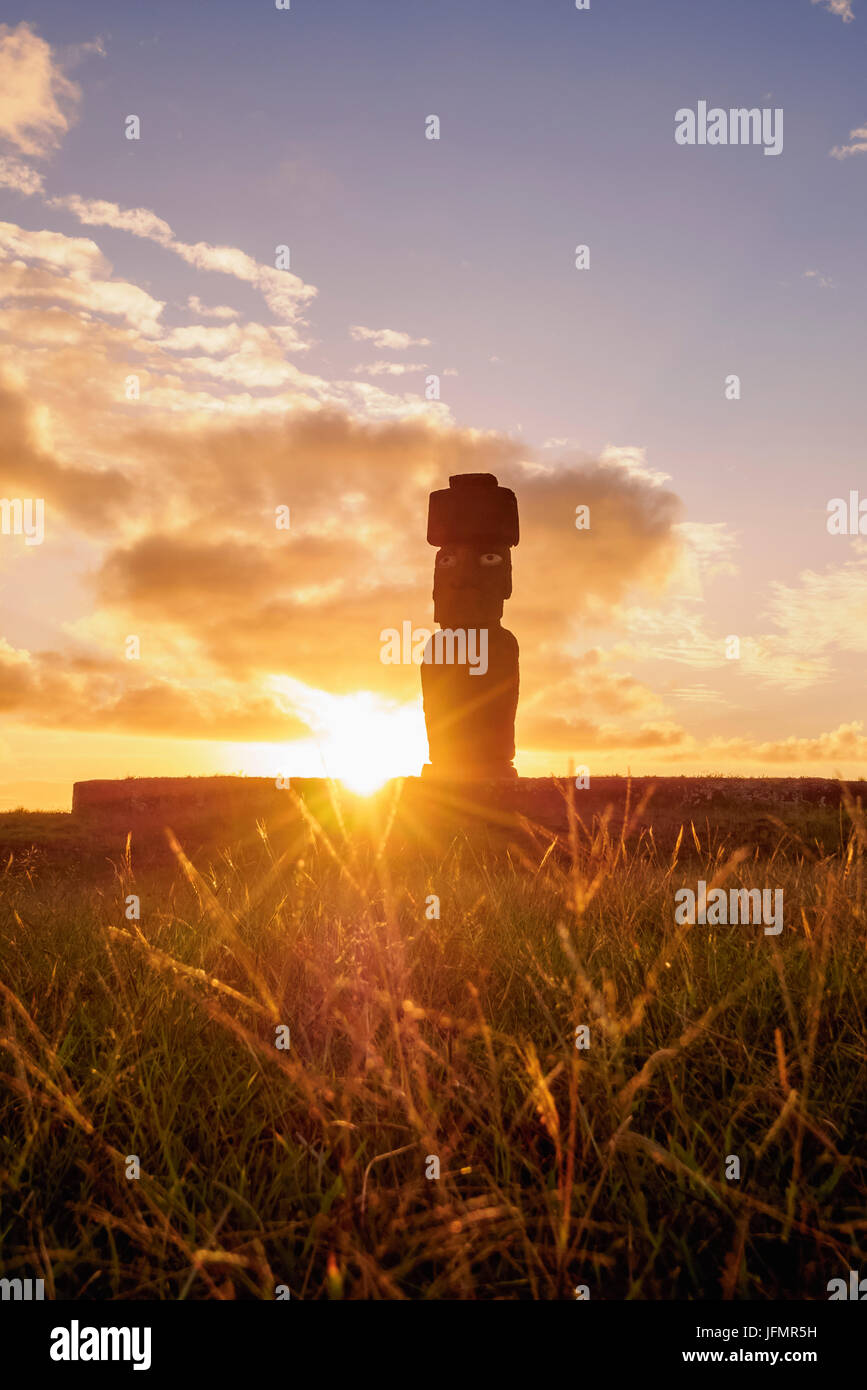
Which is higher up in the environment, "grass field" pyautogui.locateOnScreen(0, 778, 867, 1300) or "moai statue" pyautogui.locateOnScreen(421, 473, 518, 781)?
"moai statue" pyautogui.locateOnScreen(421, 473, 518, 781)

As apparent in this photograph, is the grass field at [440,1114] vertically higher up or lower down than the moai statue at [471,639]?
lower down

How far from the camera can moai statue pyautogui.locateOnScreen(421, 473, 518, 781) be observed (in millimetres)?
10539

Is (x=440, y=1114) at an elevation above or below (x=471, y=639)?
below

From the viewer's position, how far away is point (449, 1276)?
5.08 ft

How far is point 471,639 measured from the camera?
10.8 meters

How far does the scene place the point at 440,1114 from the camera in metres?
2.02

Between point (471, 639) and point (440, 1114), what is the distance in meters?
8.92

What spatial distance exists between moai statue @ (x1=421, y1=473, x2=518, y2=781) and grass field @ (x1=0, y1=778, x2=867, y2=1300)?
281 inches

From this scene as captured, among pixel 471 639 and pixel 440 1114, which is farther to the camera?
pixel 471 639

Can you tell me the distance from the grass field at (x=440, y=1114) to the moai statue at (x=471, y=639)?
713 cm

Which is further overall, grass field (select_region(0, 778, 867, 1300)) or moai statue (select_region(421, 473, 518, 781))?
moai statue (select_region(421, 473, 518, 781))

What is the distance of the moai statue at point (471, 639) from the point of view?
415 inches
